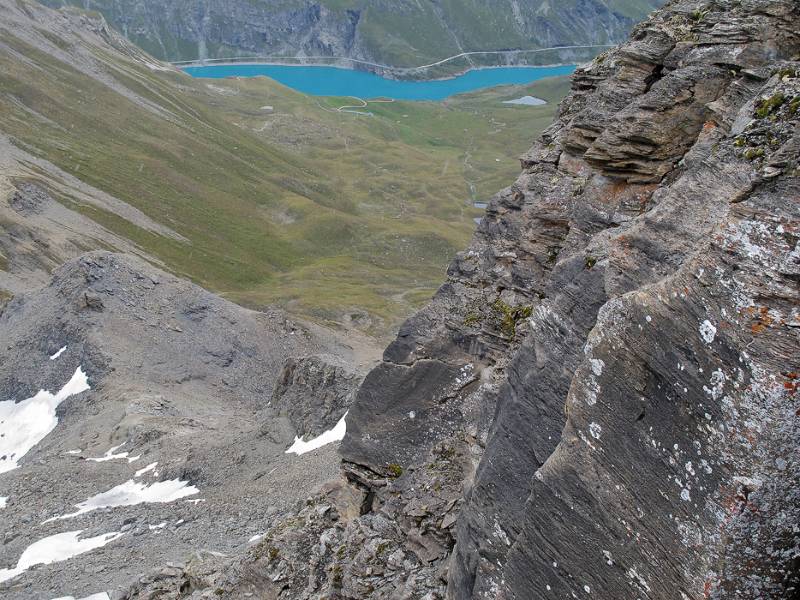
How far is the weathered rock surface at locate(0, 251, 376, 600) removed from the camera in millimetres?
40469

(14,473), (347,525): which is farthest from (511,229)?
(14,473)

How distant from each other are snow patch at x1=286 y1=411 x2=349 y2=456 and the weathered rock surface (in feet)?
3.21

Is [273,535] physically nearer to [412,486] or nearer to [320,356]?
[412,486]

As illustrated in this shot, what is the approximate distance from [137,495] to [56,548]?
258 inches

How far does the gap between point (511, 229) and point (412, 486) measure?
938 centimetres

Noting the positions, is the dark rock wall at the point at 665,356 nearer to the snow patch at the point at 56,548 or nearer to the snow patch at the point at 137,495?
the snow patch at the point at 56,548

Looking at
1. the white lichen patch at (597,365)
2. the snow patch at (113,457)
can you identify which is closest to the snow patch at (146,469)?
the snow patch at (113,457)

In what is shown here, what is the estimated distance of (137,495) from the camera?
4731cm

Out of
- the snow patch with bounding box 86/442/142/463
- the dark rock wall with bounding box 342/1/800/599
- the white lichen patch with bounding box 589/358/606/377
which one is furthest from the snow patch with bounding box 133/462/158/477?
the white lichen patch with bounding box 589/358/606/377

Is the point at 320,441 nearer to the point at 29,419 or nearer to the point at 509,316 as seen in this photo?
the point at 509,316

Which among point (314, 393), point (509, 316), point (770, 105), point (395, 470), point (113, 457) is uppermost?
point (770, 105)

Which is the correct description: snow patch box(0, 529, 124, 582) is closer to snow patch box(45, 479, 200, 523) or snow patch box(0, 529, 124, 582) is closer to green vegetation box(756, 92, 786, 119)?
snow patch box(45, 479, 200, 523)

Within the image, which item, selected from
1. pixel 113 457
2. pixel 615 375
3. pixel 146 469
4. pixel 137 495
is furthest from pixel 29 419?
pixel 615 375

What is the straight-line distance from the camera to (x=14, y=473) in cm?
5178
